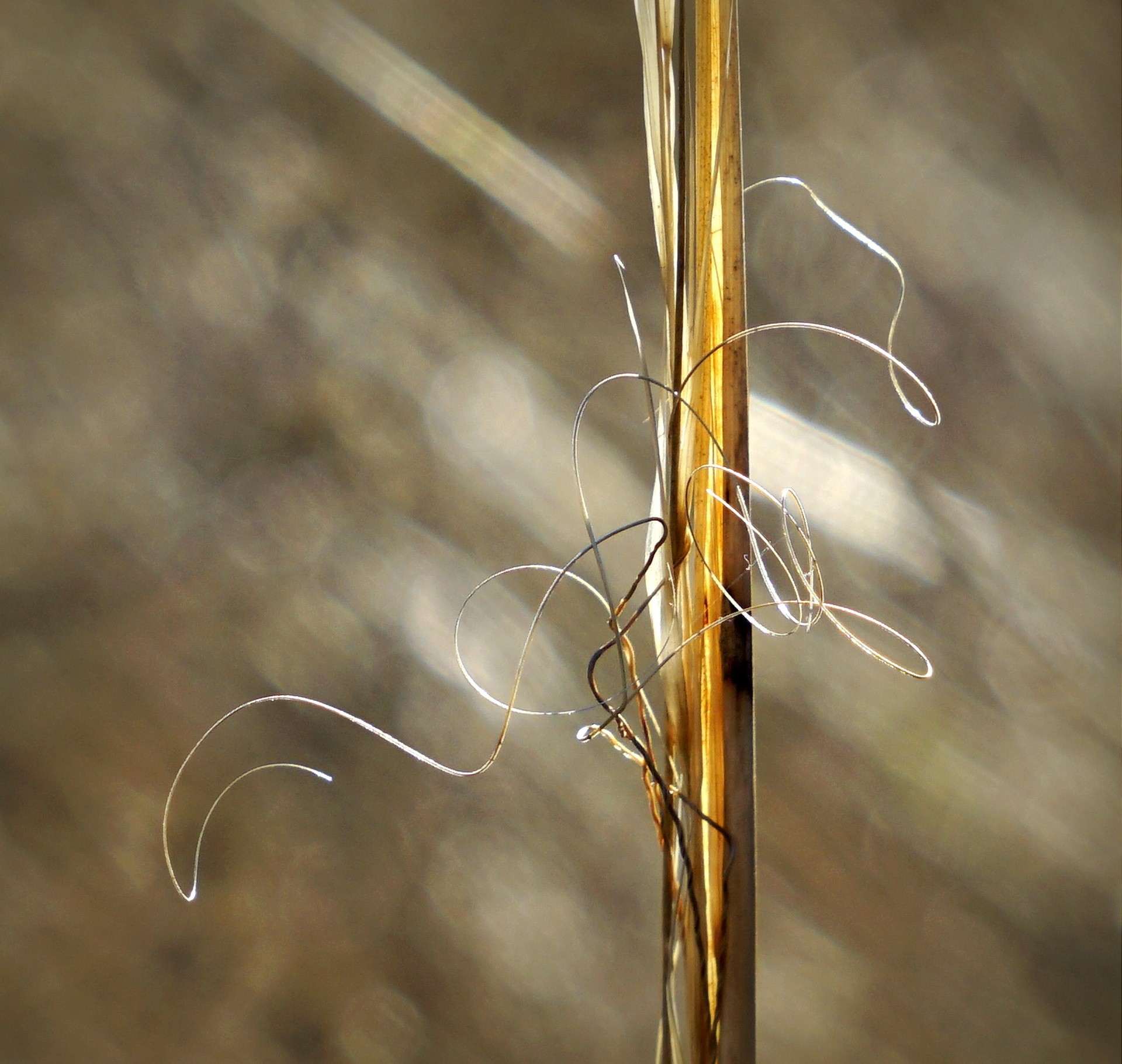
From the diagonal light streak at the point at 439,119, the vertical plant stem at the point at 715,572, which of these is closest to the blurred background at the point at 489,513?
the diagonal light streak at the point at 439,119

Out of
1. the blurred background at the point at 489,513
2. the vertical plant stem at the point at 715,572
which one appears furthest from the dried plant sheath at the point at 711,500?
the blurred background at the point at 489,513

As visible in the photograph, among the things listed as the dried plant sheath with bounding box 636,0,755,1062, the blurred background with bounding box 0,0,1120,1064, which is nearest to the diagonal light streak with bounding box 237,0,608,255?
the blurred background with bounding box 0,0,1120,1064

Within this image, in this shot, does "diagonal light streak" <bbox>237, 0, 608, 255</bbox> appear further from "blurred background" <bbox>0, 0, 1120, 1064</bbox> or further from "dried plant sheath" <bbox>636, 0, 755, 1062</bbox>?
"dried plant sheath" <bbox>636, 0, 755, 1062</bbox>

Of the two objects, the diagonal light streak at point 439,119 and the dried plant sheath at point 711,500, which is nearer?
the dried plant sheath at point 711,500

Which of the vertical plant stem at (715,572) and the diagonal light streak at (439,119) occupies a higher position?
the diagonal light streak at (439,119)

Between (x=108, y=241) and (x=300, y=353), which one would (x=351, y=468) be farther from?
(x=108, y=241)

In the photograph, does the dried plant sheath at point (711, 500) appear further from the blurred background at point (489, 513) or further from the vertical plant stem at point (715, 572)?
the blurred background at point (489, 513)

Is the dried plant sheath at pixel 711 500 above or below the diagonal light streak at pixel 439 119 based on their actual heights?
below

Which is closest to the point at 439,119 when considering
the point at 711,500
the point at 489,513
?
the point at 489,513
